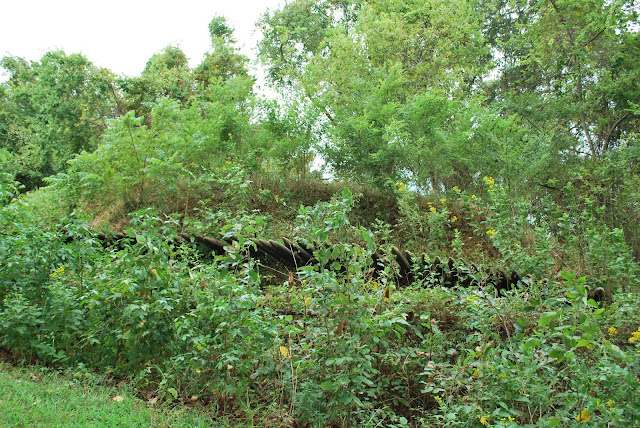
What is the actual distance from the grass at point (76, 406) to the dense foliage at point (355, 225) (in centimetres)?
21

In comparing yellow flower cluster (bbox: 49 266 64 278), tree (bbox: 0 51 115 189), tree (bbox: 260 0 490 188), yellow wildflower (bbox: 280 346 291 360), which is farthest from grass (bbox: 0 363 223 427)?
tree (bbox: 0 51 115 189)

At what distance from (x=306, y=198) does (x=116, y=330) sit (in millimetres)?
5457

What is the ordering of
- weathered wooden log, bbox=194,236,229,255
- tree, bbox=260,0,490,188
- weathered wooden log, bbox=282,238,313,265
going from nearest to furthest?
weathered wooden log, bbox=282,238,313,265 < weathered wooden log, bbox=194,236,229,255 < tree, bbox=260,0,490,188

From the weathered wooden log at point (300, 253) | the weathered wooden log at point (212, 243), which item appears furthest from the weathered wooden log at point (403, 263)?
the weathered wooden log at point (212, 243)

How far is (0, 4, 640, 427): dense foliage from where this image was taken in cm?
310

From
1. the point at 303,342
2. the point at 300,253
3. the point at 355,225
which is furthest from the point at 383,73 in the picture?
the point at 303,342

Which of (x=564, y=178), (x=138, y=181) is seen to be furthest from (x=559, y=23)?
(x=138, y=181)

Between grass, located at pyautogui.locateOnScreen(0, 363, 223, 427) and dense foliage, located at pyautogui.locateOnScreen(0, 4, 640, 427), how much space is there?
0.69ft

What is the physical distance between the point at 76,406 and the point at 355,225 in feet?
18.3

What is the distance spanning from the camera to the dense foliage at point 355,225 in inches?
122

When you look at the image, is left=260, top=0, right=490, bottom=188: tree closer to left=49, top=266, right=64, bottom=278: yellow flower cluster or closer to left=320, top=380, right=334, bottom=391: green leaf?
left=49, top=266, right=64, bottom=278: yellow flower cluster

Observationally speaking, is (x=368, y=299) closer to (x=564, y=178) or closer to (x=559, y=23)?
(x=564, y=178)

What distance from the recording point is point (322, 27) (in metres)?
19.6

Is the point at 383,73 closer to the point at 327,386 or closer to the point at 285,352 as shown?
the point at 285,352
